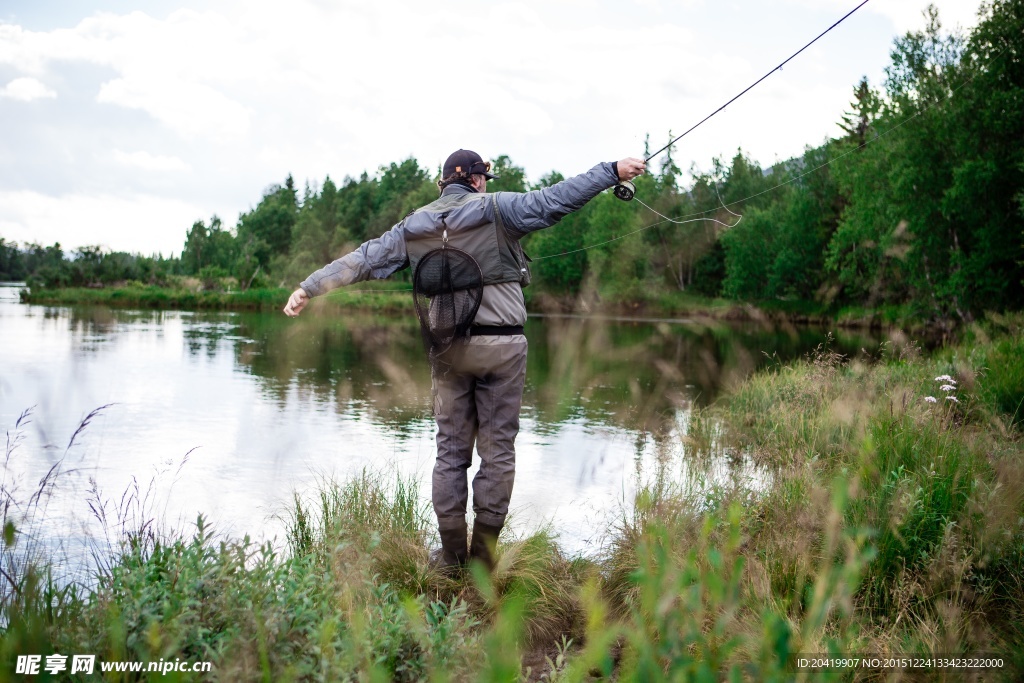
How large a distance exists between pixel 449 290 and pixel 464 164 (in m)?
0.73

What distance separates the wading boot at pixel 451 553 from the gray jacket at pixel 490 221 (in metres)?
1.07

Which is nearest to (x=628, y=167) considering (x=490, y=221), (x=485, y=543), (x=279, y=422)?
(x=490, y=221)

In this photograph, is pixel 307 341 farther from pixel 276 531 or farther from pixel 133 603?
pixel 133 603

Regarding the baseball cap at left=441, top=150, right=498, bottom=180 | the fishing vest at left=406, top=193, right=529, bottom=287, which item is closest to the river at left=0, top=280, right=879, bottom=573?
the fishing vest at left=406, top=193, right=529, bottom=287

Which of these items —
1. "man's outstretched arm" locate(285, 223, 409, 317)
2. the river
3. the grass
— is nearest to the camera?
"man's outstretched arm" locate(285, 223, 409, 317)

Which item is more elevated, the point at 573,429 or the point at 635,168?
the point at 635,168

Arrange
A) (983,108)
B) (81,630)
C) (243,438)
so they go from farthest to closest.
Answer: (983,108) < (243,438) < (81,630)

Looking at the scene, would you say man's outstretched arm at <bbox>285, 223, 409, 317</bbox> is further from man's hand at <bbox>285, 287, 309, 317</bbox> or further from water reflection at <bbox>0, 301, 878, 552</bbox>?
water reflection at <bbox>0, 301, 878, 552</bbox>

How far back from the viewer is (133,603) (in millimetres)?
2414

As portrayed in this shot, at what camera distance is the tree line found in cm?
2106

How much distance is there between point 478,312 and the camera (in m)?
3.96

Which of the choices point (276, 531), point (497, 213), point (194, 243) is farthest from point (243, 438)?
point (194, 243)

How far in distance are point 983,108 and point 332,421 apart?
65.1ft

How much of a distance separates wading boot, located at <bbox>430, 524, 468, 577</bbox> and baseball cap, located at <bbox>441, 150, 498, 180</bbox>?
1.80m
